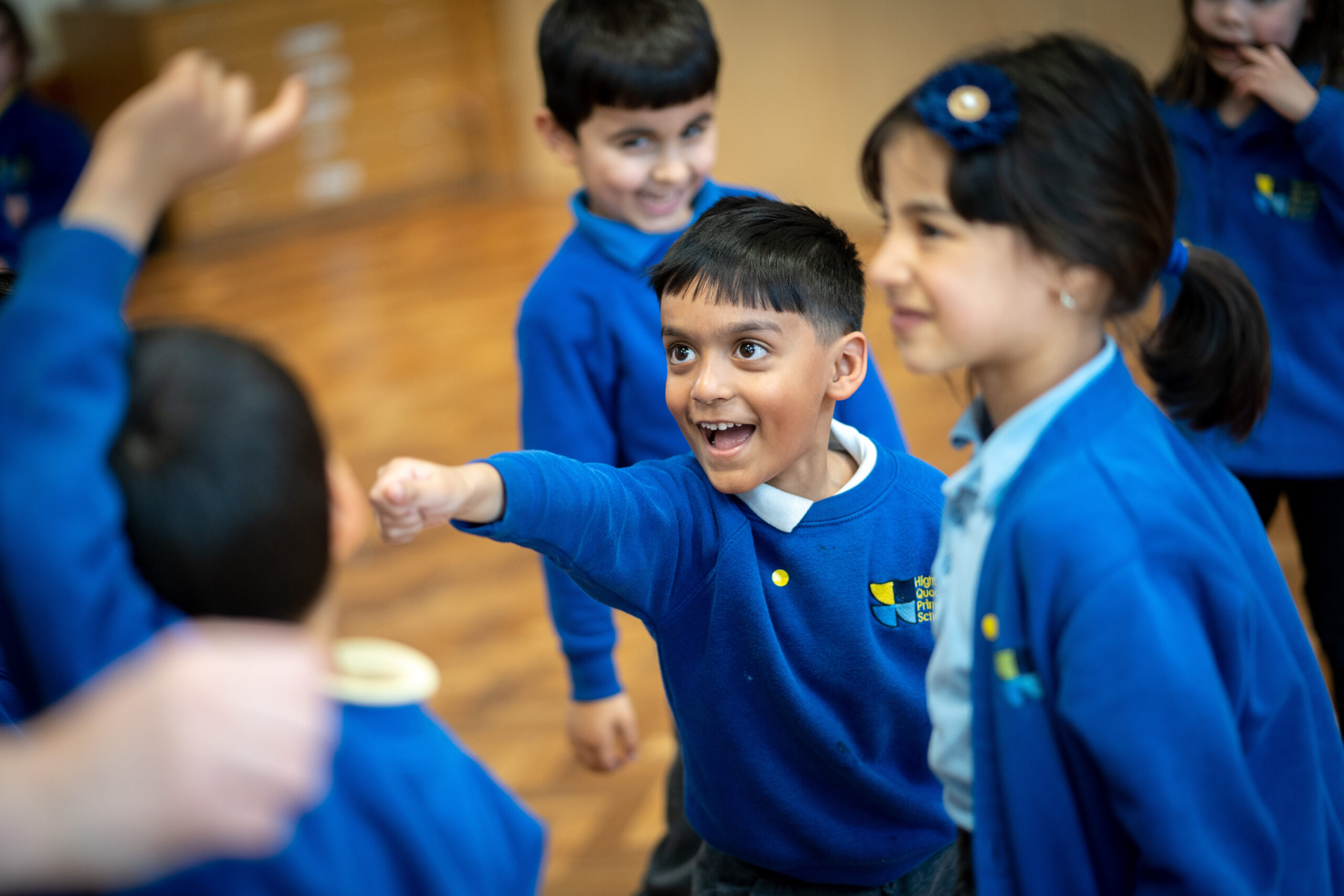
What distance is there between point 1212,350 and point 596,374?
2.66 ft

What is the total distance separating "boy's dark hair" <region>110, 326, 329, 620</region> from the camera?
74 centimetres

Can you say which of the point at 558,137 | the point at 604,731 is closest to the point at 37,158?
the point at 558,137

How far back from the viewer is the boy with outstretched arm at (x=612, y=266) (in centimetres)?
165

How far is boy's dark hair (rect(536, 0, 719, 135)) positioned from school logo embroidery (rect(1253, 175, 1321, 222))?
86 centimetres

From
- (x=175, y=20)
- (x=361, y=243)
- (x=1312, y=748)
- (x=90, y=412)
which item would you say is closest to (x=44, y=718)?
(x=90, y=412)

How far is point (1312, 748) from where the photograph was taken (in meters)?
0.99

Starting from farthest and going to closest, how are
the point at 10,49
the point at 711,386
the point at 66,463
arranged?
the point at 10,49 < the point at 711,386 < the point at 66,463

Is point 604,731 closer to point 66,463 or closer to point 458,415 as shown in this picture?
point 66,463

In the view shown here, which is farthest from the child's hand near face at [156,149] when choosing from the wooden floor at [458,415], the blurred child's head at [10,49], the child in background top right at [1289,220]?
the blurred child's head at [10,49]

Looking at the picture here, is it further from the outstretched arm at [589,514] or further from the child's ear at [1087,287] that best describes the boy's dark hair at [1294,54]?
the outstretched arm at [589,514]

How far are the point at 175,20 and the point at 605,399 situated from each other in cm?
695

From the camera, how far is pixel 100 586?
0.71 metres

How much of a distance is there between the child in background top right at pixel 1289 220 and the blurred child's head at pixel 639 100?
759mm

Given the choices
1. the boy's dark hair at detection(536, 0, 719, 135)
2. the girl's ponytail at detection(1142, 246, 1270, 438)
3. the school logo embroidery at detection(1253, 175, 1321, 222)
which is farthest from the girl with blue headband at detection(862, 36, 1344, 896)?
the school logo embroidery at detection(1253, 175, 1321, 222)
